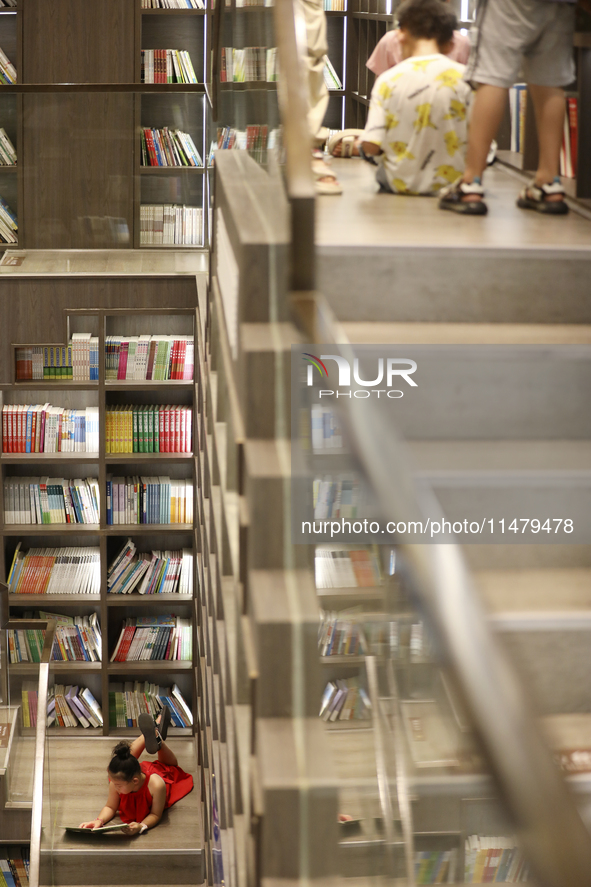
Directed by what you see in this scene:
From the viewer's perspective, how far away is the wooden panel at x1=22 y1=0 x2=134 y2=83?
17.1 ft

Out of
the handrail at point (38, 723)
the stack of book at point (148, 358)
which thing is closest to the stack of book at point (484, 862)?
the handrail at point (38, 723)

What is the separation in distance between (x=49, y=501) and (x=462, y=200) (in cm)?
363

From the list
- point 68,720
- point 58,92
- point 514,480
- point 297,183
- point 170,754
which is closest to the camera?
point 297,183

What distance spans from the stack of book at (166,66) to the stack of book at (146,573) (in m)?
2.80

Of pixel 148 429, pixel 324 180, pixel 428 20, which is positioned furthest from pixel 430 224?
pixel 148 429

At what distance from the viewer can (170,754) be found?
195 inches

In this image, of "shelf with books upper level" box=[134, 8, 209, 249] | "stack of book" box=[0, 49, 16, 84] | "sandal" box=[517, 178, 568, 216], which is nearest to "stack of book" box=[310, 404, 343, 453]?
"sandal" box=[517, 178, 568, 216]

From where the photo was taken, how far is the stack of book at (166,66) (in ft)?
17.4

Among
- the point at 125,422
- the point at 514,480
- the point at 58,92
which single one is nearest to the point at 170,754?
the point at 125,422

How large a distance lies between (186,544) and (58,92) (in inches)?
104

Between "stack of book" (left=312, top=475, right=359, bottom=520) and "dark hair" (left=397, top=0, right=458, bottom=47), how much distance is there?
1786 mm

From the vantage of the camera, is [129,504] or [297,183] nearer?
[297,183]

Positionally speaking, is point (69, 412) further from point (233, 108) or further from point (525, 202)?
point (525, 202)

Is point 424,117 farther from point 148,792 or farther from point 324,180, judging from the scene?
point 148,792
